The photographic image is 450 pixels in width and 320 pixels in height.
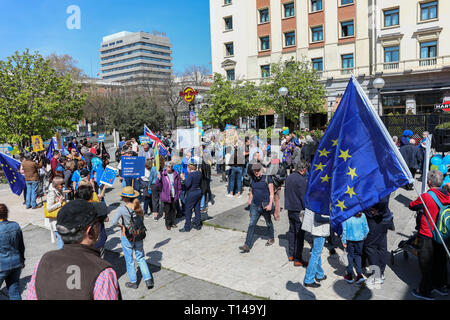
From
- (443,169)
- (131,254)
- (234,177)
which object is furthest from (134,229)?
(443,169)

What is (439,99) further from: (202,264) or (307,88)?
(202,264)

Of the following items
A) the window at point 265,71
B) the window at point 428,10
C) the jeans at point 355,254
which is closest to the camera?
the jeans at point 355,254

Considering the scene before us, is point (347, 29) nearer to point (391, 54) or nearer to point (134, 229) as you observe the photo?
point (391, 54)

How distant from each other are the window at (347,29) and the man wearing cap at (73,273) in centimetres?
3449

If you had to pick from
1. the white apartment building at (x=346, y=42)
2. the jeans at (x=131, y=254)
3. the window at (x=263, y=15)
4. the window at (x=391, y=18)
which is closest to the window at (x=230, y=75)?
the white apartment building at (x=346, y=42)

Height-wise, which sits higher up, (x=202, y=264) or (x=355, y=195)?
(x=355, y=195)

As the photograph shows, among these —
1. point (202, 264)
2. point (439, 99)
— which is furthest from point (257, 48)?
point (202, 264)

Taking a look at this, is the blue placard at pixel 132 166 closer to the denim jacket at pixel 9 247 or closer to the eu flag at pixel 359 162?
the denim jacket at pixel 9 247

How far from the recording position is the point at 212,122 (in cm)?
2945

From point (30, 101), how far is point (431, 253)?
20.1 m

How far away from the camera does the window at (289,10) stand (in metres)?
34.7

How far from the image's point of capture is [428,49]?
29.2 metres
